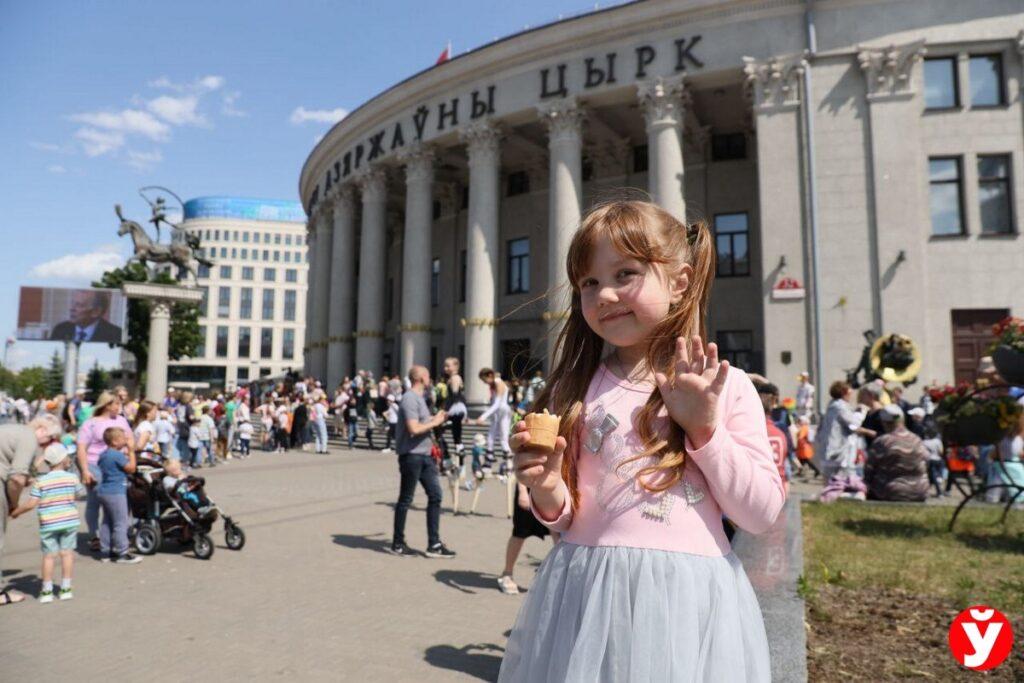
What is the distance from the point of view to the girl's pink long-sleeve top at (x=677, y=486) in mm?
1689

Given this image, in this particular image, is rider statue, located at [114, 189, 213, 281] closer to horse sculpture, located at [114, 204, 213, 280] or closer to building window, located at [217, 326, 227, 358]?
horse sculpture, located at [114, 204, 213, 280]

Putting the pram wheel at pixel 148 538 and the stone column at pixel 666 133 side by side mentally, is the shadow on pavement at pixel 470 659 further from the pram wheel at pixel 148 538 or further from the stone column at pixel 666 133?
the stone column at pixel 666 133

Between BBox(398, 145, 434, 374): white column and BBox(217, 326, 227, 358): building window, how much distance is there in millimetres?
83646

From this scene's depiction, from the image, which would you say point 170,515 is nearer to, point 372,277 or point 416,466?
point 416,466

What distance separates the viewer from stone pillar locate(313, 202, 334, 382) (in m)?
39.9

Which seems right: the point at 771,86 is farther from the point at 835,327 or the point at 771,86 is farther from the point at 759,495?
the point at 759,495

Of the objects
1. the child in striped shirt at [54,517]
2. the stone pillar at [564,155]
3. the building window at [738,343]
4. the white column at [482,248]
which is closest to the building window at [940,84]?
the building window at [738,343]

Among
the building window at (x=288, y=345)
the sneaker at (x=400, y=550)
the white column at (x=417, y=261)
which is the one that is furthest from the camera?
the building window at (x=288, y=345)

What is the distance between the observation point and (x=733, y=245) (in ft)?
91.4

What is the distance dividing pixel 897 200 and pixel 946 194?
2037 mm

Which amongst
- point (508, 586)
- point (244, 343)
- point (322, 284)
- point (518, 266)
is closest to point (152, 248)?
point (322, 284)

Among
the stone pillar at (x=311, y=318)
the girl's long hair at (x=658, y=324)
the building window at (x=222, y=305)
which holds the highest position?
the building window at (x=222, y=305)

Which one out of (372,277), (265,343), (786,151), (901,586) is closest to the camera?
(901,586)

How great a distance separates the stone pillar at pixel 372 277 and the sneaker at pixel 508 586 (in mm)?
28173
